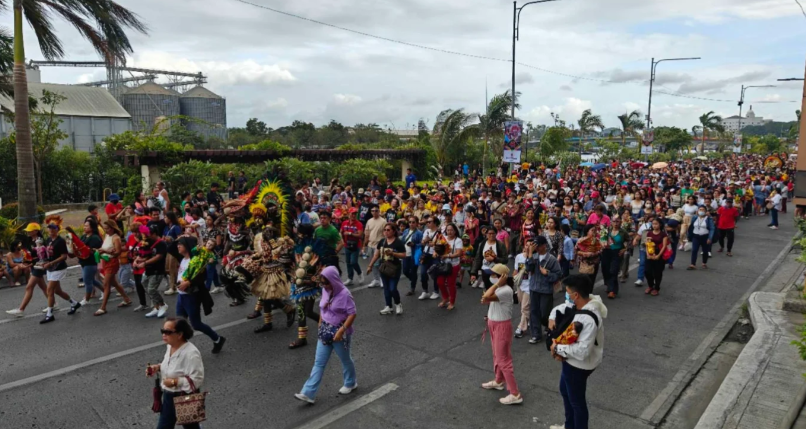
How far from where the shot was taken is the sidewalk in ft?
17.2

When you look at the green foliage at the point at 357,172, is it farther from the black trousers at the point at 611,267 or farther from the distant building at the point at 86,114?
the distant building at the point at 86,114

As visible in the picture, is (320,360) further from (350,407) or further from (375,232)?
(375,232)

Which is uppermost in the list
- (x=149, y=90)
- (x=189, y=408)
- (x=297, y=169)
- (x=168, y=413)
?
(x=149, y=90)

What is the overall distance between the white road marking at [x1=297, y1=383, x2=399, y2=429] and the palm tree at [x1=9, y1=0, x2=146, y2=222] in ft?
38.2

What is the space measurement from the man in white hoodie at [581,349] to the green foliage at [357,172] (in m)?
20.7

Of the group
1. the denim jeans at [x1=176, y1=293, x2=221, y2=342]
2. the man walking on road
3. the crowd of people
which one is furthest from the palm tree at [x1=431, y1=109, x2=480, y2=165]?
the denim jeans at [x1=176, y1=293, x2=221, y2=342]

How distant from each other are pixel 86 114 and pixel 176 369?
4858 centimetres

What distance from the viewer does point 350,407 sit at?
5.63 meters

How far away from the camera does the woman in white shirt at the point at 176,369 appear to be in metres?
4.29

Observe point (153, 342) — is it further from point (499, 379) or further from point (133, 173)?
point (133, 173)

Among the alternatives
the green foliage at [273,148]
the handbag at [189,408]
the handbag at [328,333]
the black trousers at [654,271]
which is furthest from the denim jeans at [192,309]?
the green foliage at [273,148]

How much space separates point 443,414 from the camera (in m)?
5.46

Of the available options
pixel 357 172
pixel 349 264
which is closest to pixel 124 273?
pixel 349 264

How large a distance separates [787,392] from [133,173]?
20784 mm
